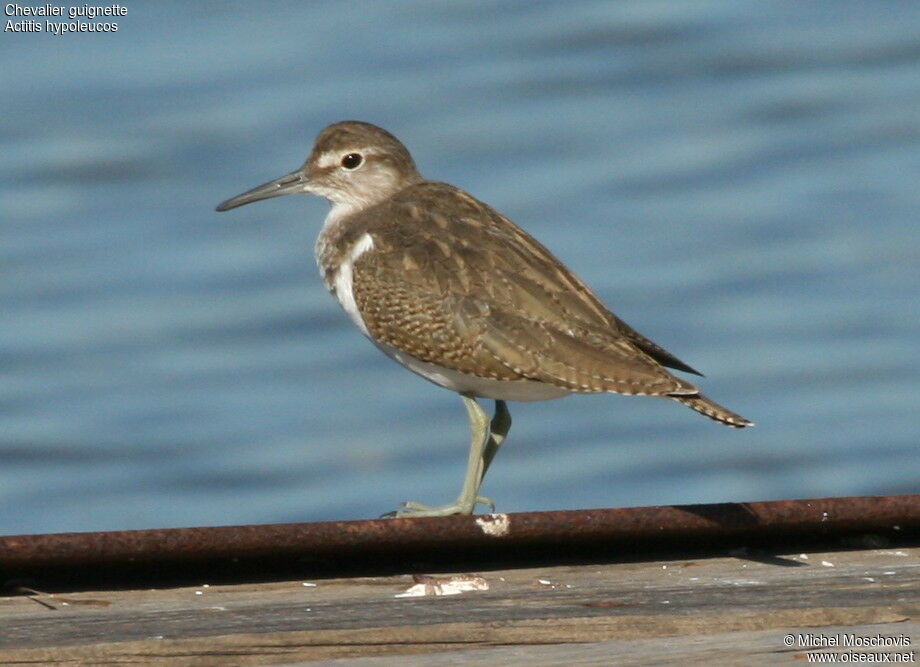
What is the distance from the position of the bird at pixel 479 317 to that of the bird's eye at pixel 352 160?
28.5 inches

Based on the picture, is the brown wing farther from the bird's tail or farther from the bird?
the bird's tail

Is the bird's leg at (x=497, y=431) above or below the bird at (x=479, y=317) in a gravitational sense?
below

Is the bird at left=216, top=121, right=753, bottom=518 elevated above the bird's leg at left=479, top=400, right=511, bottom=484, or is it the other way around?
the bird at left=216, top=121, right=753, bottom=518

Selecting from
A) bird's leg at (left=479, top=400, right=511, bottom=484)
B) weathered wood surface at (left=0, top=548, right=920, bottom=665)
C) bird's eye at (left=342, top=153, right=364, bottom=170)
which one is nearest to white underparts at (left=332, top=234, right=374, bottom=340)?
Result: bird's leg at (left=479, top=400, right=511, bottom=484)

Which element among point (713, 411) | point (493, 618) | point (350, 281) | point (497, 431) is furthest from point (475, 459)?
point (493, 618)

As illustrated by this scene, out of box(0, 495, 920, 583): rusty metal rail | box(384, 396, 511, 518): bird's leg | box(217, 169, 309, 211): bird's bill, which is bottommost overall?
box(0, 495, 920, 583): rusty metal rail

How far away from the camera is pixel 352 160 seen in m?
9.64

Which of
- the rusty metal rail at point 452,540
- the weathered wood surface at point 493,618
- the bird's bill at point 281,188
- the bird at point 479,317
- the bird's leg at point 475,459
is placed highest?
the bird's bill at point 281,188

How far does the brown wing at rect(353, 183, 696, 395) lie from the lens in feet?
26.0

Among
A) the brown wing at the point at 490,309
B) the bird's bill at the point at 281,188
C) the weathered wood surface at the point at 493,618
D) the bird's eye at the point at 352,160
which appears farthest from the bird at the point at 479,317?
the weathered wood surface at the point at 493,618

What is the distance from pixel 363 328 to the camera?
847 centimetres

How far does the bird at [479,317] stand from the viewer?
792 cm

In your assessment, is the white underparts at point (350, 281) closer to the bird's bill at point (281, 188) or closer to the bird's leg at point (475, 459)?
the bird's leg at point (475, 459)

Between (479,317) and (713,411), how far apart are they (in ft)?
4.36
